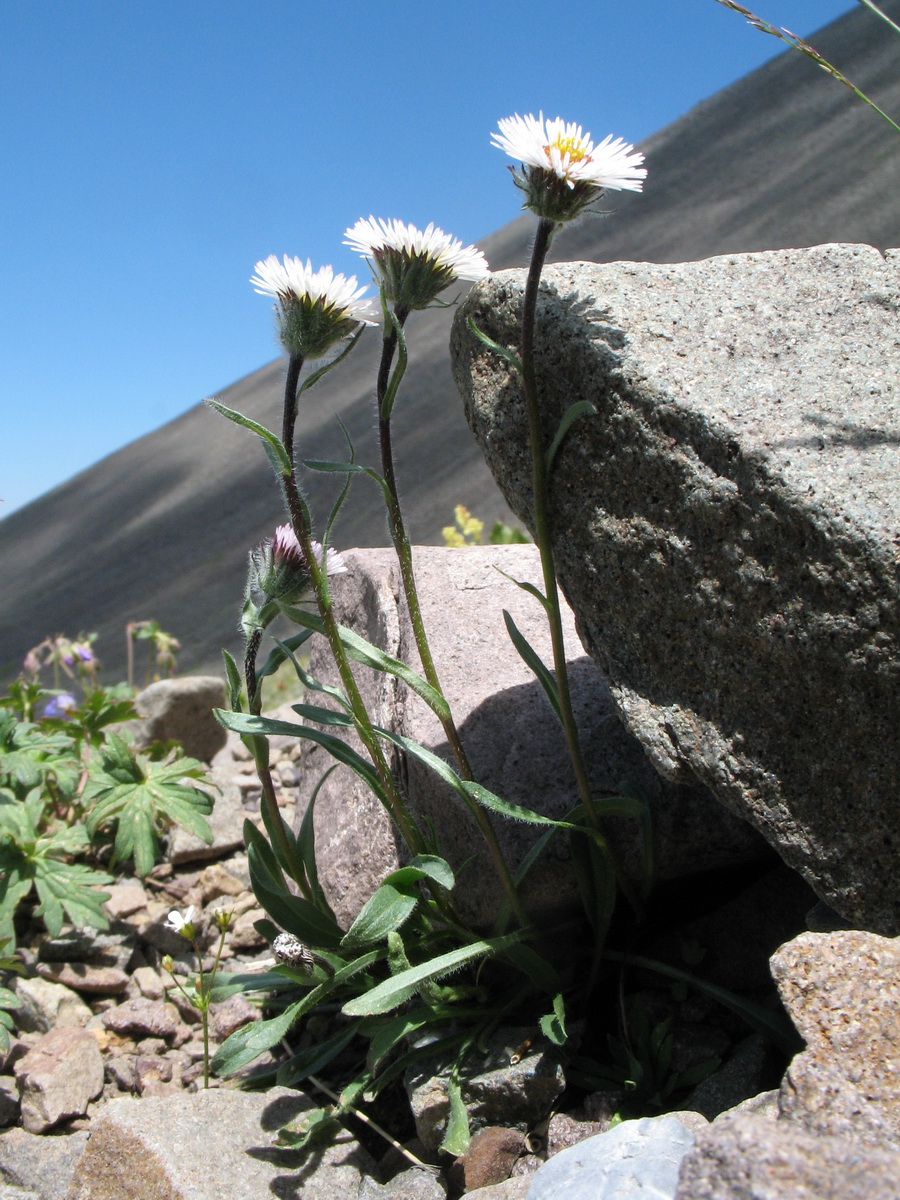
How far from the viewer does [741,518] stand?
175 centimetres

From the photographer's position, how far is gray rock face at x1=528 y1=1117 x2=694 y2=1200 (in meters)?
1.35

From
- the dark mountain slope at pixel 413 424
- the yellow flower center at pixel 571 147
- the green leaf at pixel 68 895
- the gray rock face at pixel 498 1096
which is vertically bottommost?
the gray rock face at pixel 498 1096

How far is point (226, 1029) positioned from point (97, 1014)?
0.41 meters

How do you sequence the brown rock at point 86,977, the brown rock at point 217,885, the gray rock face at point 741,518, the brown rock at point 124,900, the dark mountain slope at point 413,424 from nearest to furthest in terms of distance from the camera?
the gray rock face at point 741,518
the brown rock at point 86,977
the brown rock at point 124,900
the brown rock at point 217,885
the dark mountain slope at point 413,424

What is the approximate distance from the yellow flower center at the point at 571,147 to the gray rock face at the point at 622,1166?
5.13 feet

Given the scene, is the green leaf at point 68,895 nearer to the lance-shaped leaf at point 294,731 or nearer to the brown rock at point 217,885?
the brown rock at point 217,885

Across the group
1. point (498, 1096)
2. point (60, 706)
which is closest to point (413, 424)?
point (60, 706)

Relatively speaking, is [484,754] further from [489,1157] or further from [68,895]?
[68,895]

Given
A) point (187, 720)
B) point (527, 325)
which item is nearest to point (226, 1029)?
point (187, 720)

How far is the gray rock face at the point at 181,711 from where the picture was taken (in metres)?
3.82

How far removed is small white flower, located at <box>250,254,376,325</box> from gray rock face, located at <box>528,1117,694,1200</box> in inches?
58.5

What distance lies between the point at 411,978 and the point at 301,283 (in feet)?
4.35

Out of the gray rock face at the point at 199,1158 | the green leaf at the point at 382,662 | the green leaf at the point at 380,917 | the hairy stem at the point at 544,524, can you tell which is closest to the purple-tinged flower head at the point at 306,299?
the hairy stem at the point at 544,524

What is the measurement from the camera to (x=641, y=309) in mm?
2029
